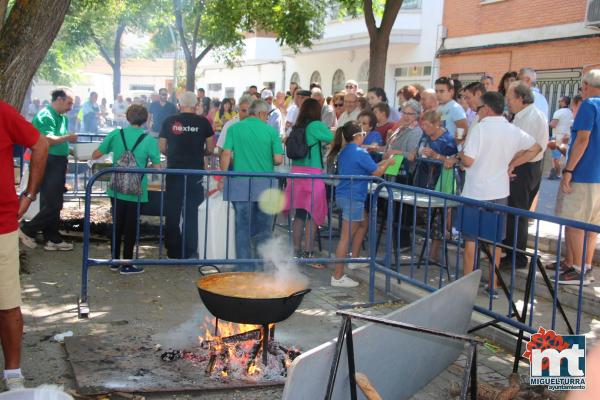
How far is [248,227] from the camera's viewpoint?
25.1ft

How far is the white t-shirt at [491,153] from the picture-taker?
652cm

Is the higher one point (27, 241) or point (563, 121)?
point (563, 121)

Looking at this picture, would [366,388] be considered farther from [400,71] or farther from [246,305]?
[400,71]

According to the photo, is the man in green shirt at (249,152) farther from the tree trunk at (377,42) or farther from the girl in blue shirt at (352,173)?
the tree trunk at (377,42)

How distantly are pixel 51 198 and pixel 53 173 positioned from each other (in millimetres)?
321

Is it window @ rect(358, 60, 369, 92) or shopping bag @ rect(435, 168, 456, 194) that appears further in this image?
window @ rect(358, 60, 369, 92)

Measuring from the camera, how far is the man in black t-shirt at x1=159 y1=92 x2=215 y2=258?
8.30 meters

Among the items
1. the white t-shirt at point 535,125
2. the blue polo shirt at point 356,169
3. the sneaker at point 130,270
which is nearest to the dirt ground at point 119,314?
the sneaker at point 130,270

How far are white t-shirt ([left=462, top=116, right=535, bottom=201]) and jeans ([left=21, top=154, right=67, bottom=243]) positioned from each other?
16.7 ft

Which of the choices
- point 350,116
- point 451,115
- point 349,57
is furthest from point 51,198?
point 349,57

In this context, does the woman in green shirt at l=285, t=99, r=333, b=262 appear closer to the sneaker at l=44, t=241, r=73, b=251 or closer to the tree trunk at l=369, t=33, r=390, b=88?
the sneaker at l=44, t=241, r=73, b=251

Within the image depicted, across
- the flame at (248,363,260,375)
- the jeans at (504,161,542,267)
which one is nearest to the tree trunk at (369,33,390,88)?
the jeans at (504,161,542,267)

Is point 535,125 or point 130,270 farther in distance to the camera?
point 130,270

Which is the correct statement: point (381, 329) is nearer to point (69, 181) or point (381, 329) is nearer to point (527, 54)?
point (69, 181)
